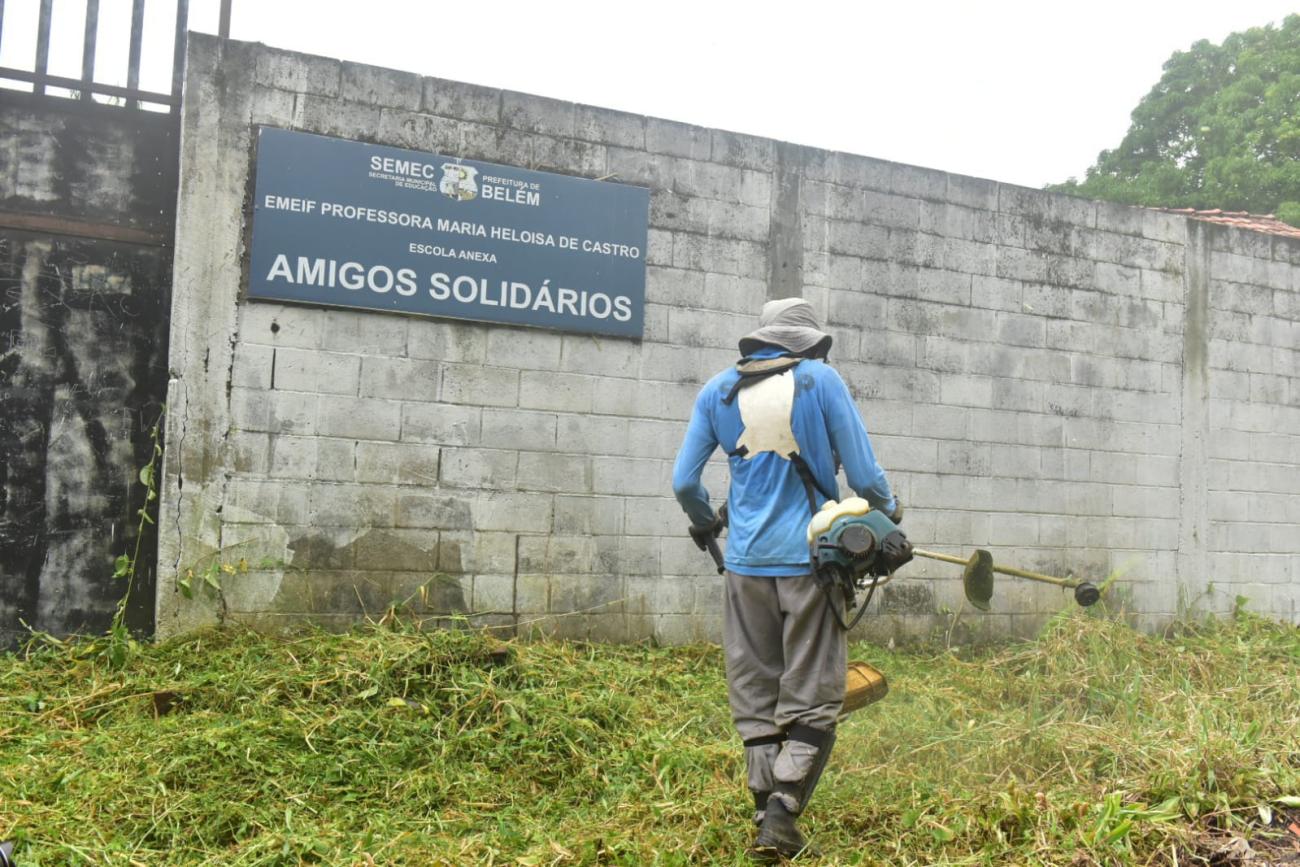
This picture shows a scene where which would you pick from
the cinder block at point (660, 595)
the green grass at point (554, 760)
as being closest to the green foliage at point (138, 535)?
the green grass at point (554, 760)

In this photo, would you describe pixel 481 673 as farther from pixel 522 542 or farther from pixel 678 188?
pixel 678 188

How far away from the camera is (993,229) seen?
270 inches

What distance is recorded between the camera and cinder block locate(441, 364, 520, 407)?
221 inches

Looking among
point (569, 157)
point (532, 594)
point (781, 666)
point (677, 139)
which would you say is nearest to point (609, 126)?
point (569, 157)

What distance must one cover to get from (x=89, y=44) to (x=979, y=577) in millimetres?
4751

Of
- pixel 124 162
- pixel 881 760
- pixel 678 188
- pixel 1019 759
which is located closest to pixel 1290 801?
pixel 1019 759

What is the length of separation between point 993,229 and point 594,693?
12.6 ft

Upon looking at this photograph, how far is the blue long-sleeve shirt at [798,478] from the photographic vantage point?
11.5 feet

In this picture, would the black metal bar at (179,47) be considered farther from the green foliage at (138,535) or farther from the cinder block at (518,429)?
the cinder block at (518,429)

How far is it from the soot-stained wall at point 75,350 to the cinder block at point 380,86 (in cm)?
96

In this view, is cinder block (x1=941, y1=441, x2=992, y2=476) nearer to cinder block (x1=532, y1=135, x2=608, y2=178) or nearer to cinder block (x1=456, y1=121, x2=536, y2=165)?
cinder block (x1=532, y1=135, x2=608, y2=178)

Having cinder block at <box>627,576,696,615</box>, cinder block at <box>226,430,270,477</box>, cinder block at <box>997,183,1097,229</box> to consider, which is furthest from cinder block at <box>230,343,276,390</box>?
cinder block at <box>997,183,1097,229</box>

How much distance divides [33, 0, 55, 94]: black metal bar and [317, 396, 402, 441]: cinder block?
1.96 meters

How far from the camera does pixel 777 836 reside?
3.22m
